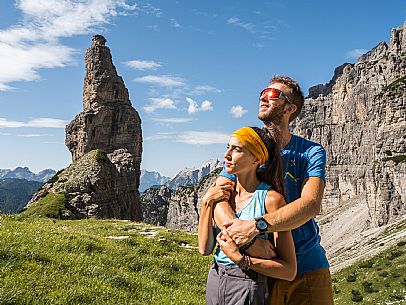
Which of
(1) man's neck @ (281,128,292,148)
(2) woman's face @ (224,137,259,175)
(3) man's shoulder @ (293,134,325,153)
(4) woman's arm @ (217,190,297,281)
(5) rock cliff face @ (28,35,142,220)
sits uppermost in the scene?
(5) rock cliff face @ (28,35,142,220)

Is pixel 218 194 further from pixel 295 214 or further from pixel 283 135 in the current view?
pixel 283 135

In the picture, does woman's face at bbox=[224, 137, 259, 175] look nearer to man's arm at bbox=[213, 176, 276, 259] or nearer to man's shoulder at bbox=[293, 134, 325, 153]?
man's arm at bbox=[213, 176, 276, 259]

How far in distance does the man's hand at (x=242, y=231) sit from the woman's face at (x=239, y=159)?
76cm

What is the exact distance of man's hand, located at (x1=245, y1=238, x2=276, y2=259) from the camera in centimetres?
504

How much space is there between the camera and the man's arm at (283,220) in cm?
495

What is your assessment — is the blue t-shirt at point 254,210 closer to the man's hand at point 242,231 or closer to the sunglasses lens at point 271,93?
the man's hand at point 242,231

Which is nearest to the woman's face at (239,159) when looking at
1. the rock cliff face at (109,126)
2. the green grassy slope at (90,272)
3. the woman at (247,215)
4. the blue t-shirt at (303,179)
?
the woman at (247,215)

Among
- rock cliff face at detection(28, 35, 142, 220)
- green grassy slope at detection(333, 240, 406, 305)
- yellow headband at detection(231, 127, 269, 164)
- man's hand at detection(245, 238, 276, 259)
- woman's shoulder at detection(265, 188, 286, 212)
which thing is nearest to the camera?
man's hand at detection(245, 238, 276, 259)

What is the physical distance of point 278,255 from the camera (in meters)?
5.11

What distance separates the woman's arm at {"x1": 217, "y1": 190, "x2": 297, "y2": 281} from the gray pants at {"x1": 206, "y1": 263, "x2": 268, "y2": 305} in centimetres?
17

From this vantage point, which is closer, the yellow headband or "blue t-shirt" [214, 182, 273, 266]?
"blue t-shirt" [214, 182, 273, 266]

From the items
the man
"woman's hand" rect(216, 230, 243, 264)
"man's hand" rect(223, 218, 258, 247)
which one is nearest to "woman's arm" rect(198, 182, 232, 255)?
the man

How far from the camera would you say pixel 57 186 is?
233 feet

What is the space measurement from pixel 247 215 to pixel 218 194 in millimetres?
507
